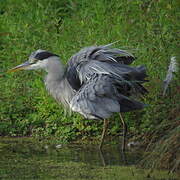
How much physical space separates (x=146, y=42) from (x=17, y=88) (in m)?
1.94

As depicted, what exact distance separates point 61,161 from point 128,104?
1025mm

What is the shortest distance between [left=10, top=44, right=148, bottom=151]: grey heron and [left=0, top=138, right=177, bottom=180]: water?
1.21ft

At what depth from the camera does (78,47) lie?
918 centimetres

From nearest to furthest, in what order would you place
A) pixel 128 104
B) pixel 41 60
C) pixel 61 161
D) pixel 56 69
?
pixel 61 161 < pixel 128 104 < pixel 56 69 < pixel 41 60

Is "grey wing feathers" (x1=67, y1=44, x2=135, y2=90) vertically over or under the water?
over

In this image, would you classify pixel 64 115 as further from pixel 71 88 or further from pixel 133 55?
pixel 133 55

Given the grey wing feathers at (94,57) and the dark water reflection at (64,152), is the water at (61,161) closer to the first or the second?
the dark water reflection at (64,152)

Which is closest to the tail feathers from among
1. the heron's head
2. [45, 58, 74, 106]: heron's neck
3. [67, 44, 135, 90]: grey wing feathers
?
[67, 44, 135, 90]: grey wing feathers

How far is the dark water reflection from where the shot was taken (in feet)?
23.8

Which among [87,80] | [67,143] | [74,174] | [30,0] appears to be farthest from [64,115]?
[30,0]

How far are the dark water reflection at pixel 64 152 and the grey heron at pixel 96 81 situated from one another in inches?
8.4

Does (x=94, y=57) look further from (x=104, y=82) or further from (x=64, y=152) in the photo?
(x=64, y=152)

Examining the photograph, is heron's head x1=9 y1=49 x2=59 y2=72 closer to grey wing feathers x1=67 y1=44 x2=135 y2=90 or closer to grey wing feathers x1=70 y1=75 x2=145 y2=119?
grey wing feathers x1=67 y1=44 x2=135 y2=90

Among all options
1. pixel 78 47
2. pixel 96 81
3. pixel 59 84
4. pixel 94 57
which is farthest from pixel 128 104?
pixel 78 47
